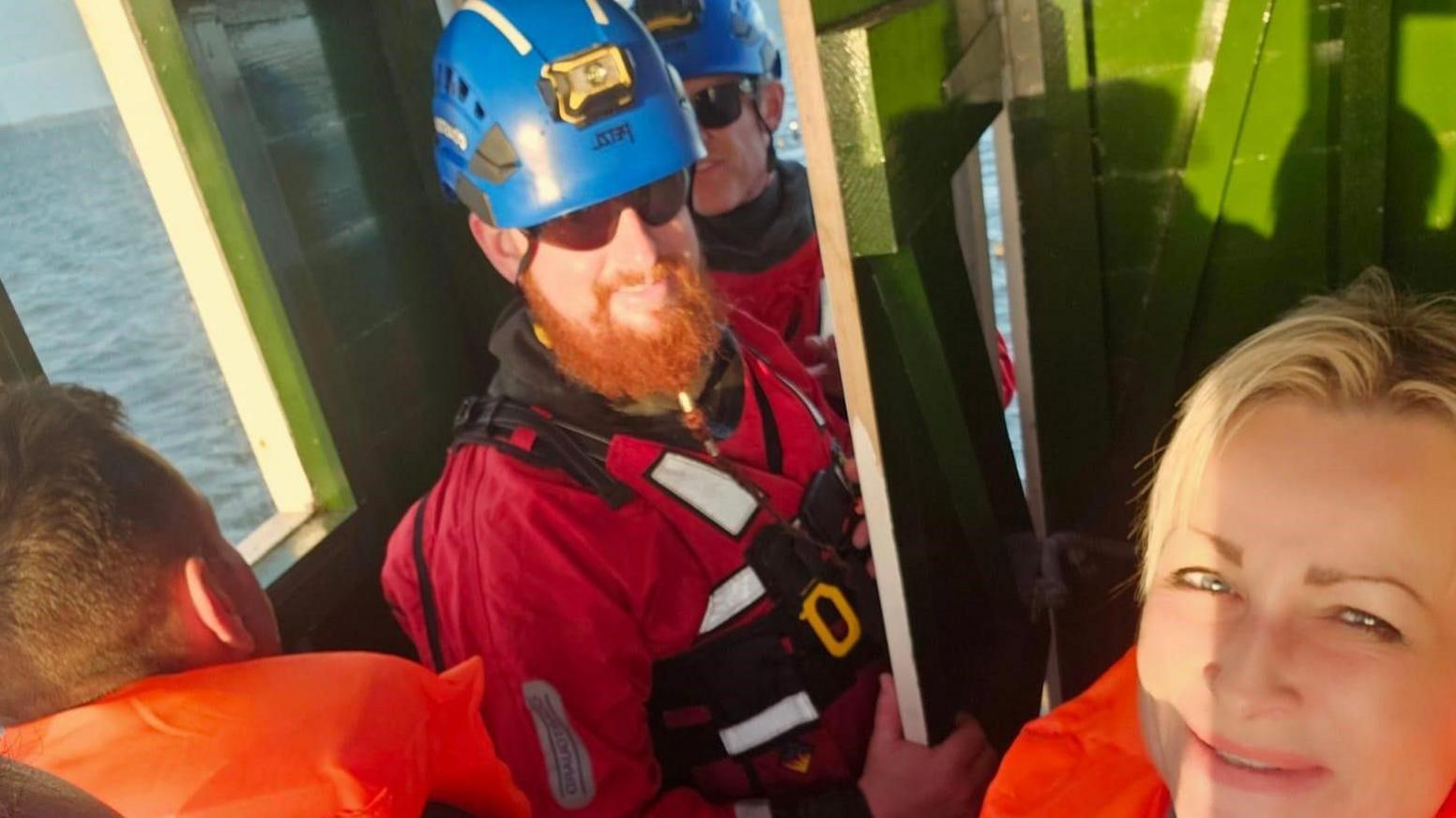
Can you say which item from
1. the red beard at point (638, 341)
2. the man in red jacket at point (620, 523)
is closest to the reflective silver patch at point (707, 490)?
the man in red jacket at point (620, 523)

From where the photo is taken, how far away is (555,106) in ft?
5.62

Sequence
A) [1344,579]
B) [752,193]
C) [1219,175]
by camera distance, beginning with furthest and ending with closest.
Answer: [752,193] → [1219,175] → [1344,579]

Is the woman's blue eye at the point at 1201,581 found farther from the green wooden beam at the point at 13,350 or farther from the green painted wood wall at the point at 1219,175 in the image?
the green wooden beam at the point at 13,350

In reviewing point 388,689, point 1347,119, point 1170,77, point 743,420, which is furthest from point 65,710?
point 1347,119

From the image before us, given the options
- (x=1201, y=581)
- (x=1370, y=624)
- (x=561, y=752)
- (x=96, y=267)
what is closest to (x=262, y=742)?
(x=561, y=752)

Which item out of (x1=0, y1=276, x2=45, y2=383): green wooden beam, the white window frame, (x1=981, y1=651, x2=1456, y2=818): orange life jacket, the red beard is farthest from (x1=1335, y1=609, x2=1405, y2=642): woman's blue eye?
the white window frame

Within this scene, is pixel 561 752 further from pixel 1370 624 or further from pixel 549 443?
pixel 1370 624

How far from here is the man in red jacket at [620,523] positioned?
1.64m

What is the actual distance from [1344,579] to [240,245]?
190cm

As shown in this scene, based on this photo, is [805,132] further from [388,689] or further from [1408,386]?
[388,689]

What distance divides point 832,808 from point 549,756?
0.49 metres

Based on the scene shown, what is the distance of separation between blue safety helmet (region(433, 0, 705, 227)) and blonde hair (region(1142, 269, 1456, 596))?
0.96 m

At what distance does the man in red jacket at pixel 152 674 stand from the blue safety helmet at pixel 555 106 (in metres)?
0.69

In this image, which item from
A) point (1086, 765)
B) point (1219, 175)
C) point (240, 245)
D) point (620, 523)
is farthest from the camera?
point (240, 245)
